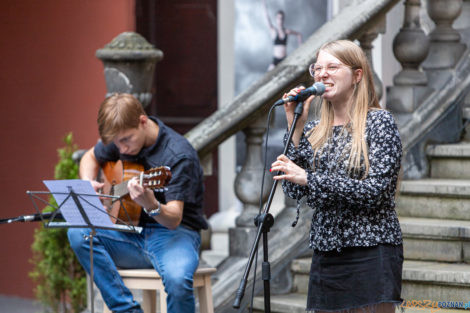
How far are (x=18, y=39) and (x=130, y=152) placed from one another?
3.56 m

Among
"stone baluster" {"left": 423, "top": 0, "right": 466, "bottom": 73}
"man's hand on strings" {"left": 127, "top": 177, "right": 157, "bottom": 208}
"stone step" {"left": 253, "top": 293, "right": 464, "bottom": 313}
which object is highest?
"stone baluster" {"left": 423, "top": 0, "right": 466, "bottom": 73}

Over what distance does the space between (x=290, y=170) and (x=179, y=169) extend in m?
1.17

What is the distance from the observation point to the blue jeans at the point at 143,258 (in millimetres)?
4469

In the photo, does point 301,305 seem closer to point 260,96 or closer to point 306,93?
point 260,96

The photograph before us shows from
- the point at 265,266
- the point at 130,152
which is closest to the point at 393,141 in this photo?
the point at 265,266

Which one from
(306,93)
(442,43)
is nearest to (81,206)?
(306,93)

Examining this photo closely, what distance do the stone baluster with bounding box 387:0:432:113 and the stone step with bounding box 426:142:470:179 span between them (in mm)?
330

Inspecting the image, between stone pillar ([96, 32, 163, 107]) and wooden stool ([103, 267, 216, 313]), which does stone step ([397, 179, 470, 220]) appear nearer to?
wooden stool ([103, 267, 216, 313])

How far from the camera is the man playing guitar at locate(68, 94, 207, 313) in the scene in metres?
4.50

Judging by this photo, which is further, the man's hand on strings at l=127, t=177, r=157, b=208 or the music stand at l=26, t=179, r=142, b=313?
the music stand at l=26, t=179, r=142, b=313

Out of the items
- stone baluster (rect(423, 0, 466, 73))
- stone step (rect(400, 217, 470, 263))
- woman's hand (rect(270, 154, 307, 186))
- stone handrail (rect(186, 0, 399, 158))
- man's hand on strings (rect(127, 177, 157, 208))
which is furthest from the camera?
stone baluster (rect(423, 0, 466, 73))

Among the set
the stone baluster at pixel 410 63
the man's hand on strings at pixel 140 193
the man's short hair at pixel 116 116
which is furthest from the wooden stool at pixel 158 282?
the stone baluster at pixel 410 63

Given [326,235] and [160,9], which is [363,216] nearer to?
[326,235]

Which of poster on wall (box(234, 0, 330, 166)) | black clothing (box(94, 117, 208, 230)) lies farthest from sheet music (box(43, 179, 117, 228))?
poster on wall (box(234, 0, 330, 166))
